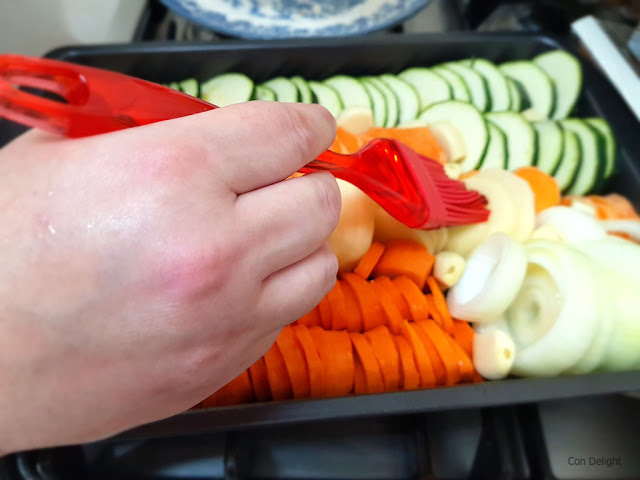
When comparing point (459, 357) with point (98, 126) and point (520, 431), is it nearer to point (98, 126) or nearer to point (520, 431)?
point (520, 431)

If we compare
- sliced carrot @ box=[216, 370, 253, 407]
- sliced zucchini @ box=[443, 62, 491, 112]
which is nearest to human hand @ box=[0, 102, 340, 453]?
sliced carrot @ box=[216, 370, 253, 407]

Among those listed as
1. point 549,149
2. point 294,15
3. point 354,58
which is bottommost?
point 549,149

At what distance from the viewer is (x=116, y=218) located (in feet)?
1.35

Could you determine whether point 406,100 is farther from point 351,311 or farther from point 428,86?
point 351,311

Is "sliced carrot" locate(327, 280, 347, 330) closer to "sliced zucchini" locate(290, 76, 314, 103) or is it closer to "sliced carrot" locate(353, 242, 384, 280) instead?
"sliced carrot" locate(353, 242, 384, 280)

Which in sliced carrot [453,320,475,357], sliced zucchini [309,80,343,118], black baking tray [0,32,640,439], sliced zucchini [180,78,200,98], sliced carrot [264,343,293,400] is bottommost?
sliced carrot [453,320,475,357]

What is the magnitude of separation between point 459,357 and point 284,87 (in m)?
0.86

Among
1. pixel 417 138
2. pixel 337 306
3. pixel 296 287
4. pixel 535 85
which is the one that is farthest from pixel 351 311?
pixel 535 85

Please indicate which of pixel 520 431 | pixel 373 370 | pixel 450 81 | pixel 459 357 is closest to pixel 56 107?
pixel 373 370

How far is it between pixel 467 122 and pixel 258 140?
2.92 feet

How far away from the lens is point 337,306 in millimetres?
856

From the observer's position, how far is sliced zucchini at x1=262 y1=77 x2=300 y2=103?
1260 millimetres

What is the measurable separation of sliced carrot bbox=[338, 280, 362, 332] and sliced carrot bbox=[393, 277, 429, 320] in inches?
3.9

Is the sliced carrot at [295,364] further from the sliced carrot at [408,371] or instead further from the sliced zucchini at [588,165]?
the sliced zucchini at [588,165]
